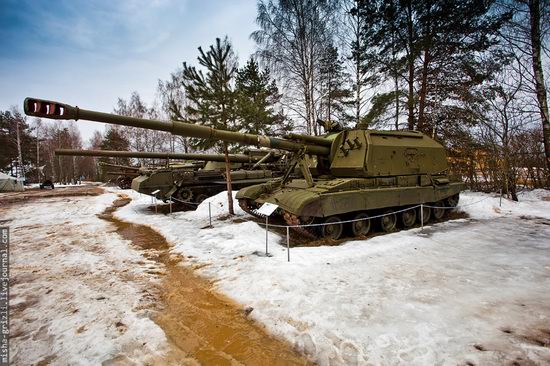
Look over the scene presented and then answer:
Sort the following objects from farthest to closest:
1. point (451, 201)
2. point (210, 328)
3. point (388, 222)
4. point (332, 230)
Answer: point (451, 201)
point (388, 222)
point (332, 230)
point (210, 328)

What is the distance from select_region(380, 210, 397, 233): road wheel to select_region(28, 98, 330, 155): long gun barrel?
7.32 feet

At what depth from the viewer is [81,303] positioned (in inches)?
160

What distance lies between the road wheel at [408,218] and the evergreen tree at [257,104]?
8.28 m

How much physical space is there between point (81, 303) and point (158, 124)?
281 centimetres

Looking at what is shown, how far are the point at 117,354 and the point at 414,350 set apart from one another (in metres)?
2.79

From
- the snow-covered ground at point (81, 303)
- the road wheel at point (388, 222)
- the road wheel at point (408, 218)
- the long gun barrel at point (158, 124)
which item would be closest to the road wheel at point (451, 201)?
the road wheel at point (408, 218)

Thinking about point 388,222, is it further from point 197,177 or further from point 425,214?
point 197,177

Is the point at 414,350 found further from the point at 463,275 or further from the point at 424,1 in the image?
the point at 424,1

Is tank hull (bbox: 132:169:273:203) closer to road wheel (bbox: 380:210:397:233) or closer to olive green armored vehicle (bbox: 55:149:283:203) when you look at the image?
olive green armored vehicle (bbox: 55:149:283:203)

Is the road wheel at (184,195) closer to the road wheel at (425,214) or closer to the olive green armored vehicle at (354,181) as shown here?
the olive green armored vehicle at (354,181)

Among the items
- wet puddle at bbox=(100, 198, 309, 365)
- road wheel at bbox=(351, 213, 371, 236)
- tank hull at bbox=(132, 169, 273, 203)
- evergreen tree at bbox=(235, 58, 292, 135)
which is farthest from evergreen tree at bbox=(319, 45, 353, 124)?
wet puddle at bbox=(100, 198, 309, 365)

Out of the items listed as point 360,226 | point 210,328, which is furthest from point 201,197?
point 210,328

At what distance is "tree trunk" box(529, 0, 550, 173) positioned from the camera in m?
10.7

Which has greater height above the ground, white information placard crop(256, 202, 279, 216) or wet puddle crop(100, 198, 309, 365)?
white information placard crop(256, 202, 279, 216)
